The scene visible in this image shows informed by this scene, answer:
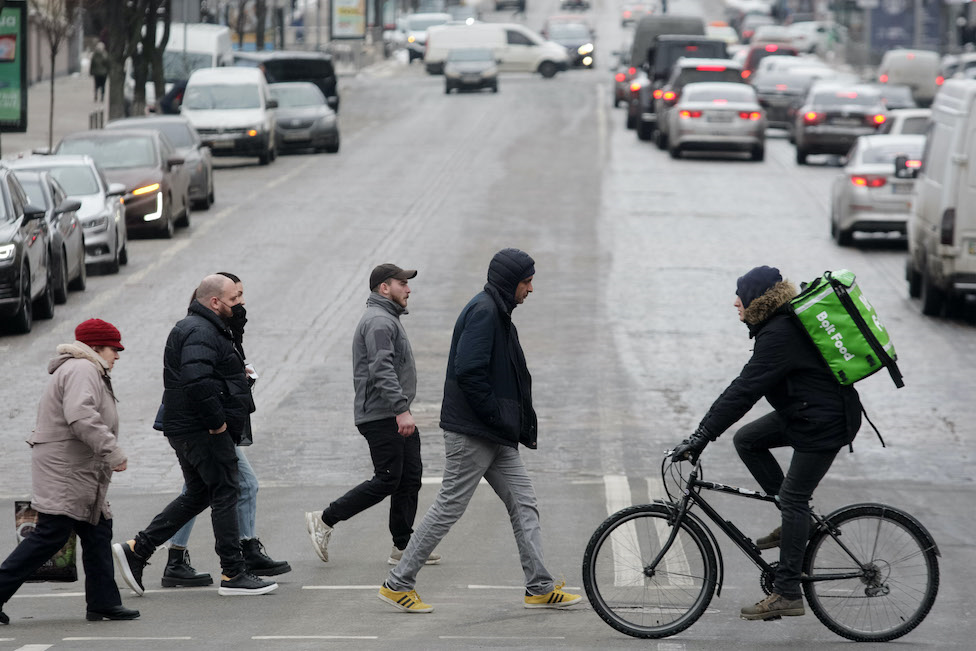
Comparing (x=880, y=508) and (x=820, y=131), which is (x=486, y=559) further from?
(x=820, y=131)

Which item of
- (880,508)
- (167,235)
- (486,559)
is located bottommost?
(167,235)

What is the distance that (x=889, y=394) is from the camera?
1526 cm

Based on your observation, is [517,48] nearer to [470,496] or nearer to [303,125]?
[303,125]

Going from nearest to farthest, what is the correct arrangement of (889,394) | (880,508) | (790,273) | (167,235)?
(880,508) → (889,394) → (790,273) → (167,235)

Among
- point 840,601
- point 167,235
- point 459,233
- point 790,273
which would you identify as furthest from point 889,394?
point 167,235

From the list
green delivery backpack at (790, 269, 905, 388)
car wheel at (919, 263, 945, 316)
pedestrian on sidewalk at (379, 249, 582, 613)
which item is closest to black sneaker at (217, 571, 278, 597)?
pedestrian on sidewalk at (379, 249, 582, 613)

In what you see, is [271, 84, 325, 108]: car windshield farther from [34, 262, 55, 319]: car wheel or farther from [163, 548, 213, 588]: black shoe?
[163, 548, 213, 588]: black shoe

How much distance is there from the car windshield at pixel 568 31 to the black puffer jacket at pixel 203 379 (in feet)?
213

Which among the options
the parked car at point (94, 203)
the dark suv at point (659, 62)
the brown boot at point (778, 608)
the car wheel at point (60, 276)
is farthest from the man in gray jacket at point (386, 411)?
the dark suv at point (659, 62)

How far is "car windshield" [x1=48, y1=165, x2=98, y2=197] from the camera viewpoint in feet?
71.7

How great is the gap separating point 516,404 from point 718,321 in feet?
34.7

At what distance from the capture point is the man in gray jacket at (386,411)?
900cm

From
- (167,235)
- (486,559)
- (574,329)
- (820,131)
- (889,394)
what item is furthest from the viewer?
(820,131)

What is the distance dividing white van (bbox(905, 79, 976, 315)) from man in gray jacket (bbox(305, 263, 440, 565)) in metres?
9.63
